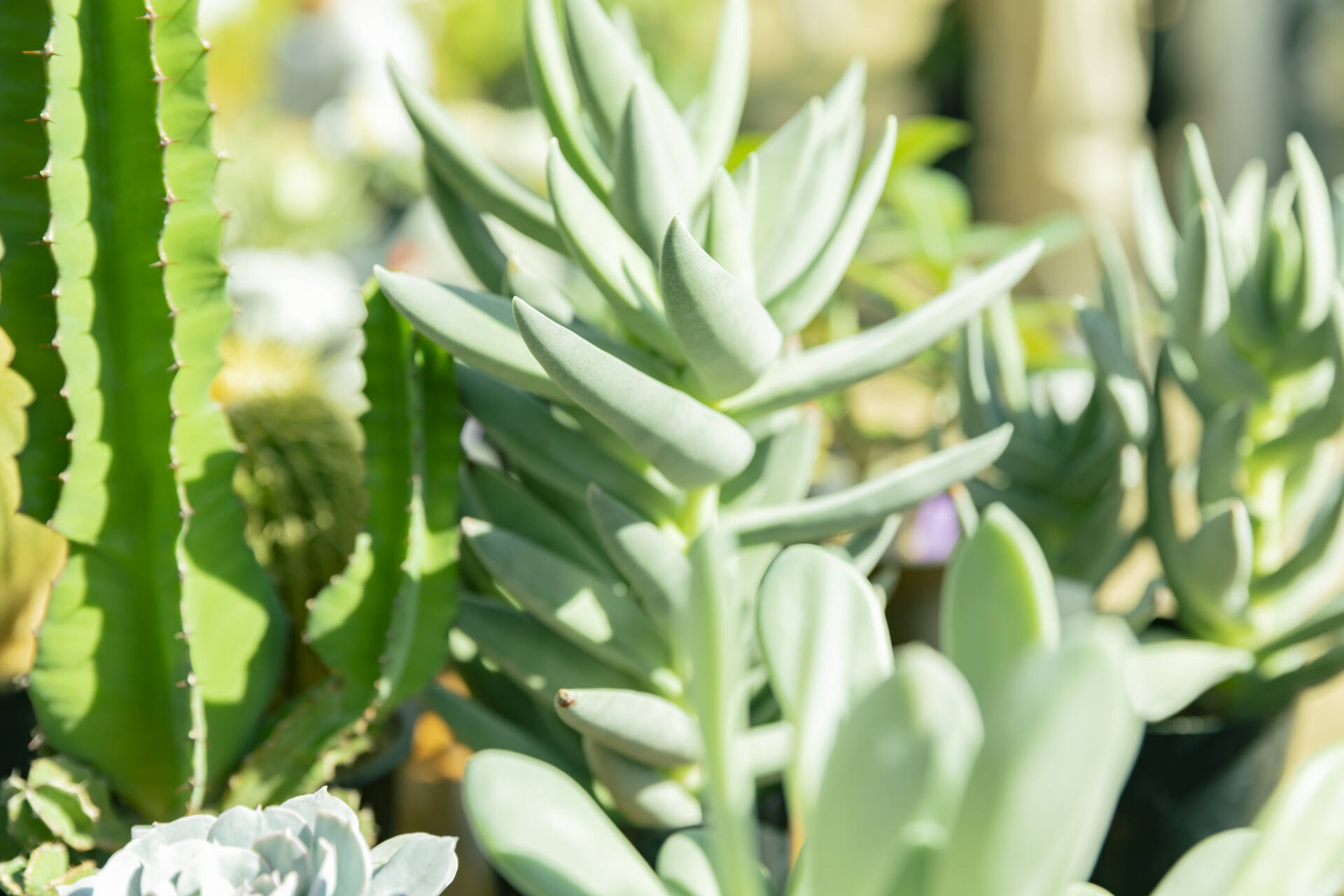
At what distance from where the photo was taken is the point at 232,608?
345 millimetres

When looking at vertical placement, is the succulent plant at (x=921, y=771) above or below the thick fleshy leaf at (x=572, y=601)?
above

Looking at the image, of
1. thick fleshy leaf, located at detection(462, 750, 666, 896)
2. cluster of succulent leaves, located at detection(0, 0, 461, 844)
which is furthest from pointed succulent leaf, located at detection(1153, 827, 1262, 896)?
cluster of succulent leaves, located at detection(0, 0, 461, 844)

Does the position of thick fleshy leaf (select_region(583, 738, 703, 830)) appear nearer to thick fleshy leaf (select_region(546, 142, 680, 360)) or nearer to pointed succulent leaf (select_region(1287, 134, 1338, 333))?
thick fleshy leaf (select_region(546, 142, 680, 360))

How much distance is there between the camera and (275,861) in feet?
0.80

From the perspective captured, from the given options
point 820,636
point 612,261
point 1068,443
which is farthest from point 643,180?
point 1068,443

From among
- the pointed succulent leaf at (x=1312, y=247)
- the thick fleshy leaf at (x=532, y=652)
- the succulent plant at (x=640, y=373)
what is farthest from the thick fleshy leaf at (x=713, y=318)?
the pointed succulent leaf at (x=1312, y=247)

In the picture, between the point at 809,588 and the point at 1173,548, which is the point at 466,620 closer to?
the point at 809,588

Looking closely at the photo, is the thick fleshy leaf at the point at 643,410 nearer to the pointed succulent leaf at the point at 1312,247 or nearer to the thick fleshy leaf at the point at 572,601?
the thick fleshy leaf at the point at 572,601

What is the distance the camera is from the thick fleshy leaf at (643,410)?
0.86 feet

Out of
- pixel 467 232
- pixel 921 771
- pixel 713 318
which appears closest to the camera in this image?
pixel 921 771

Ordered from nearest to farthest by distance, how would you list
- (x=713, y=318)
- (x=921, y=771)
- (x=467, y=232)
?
(x=921, y=771), (x=713, y=318), (x=467, y=232)

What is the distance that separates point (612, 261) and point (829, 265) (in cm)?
7

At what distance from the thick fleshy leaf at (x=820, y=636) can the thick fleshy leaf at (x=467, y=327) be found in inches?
3.9

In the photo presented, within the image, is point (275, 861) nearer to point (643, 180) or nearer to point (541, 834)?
point (541, 834)
